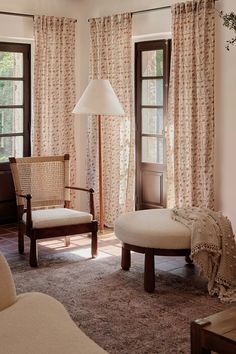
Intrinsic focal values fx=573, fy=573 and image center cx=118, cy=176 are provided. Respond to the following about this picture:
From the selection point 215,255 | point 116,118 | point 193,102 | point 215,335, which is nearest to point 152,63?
point 116,118

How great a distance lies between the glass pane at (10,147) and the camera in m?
6.88

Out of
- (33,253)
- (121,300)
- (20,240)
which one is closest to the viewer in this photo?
(121,300)

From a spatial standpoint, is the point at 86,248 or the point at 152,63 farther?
the point at 152,63

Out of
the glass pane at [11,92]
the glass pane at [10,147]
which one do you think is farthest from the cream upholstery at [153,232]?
the glass pane at [11,92]

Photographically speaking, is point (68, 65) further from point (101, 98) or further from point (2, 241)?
point (2, 241)

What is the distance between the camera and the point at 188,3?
227 inches

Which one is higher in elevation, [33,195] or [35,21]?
[35,21]

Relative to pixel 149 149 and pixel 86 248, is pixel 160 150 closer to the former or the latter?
pixel 149 149

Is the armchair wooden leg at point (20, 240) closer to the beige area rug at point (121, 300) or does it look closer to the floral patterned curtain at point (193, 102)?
the beige area rug at point (121, 300)

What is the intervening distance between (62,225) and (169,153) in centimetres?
156

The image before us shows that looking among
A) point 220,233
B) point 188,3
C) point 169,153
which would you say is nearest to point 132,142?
point 169,153

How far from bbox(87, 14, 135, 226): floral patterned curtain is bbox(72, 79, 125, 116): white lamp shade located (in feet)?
2.17

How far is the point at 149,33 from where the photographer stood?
21.0 feet

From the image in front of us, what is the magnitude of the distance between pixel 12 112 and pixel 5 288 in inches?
170
